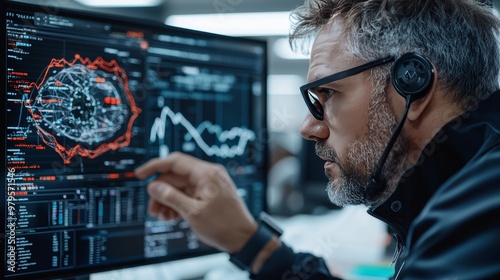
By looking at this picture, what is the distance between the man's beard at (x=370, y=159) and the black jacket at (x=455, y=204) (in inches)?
2.0

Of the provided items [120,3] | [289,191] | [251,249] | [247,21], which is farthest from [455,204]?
[247,21]

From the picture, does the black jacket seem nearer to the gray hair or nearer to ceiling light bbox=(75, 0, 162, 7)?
the gray hair

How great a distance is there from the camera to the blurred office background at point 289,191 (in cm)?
120

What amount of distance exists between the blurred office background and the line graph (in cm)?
14

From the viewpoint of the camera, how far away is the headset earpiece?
0.68m

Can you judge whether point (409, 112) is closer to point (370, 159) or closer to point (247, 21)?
point (370, 159)

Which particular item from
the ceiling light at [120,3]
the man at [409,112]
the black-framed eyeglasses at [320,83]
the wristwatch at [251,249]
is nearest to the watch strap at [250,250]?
the wristwatch at [251,249]

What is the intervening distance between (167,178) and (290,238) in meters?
0.61

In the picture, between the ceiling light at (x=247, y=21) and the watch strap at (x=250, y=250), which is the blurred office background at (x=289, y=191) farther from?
the watch strap at (x=250, y=250)

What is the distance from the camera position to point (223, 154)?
105cm

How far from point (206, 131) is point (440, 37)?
20.1 inches

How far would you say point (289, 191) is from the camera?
2629 mm

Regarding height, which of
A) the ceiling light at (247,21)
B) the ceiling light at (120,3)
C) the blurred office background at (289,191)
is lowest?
the blurred office background at (289,191)

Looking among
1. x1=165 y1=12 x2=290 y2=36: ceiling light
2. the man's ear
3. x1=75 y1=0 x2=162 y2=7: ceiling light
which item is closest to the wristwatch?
the man's ear
